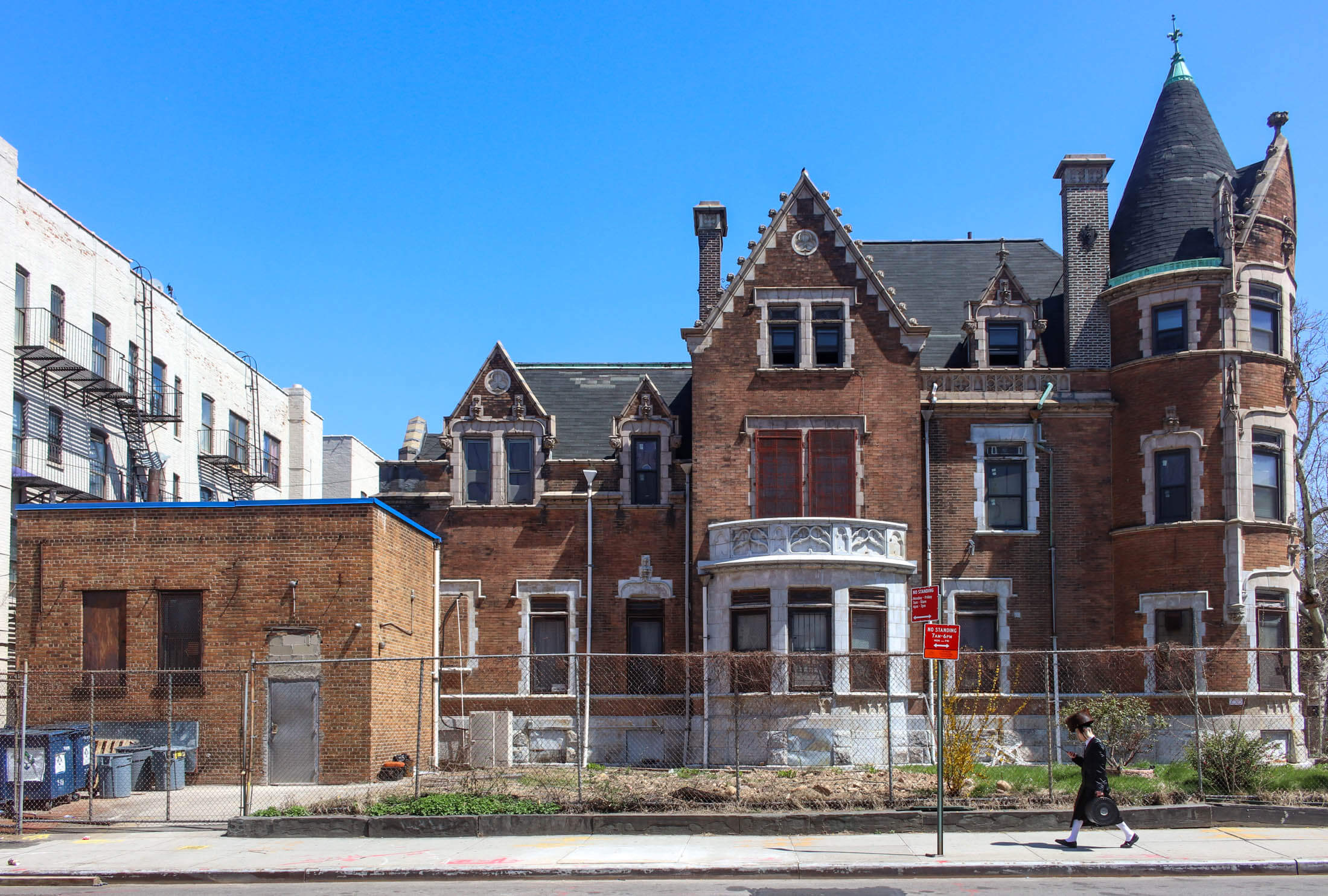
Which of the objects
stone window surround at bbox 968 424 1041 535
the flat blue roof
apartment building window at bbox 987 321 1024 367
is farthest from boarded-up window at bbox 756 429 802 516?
the flat blue roof

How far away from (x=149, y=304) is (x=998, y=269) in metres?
25.9

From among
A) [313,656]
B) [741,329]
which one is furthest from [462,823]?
[741,329]

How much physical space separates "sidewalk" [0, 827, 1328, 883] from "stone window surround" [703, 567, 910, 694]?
9966mm

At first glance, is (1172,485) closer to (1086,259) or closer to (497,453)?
(1086,259)

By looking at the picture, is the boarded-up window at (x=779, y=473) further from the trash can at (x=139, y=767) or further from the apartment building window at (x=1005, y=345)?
the trash can at (x=139, y=767)

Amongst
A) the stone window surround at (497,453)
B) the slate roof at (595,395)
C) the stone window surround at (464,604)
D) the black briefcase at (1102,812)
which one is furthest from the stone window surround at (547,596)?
the black briefcase at (1102,812)

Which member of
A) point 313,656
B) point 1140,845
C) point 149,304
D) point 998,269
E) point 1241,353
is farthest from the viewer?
point 149,304

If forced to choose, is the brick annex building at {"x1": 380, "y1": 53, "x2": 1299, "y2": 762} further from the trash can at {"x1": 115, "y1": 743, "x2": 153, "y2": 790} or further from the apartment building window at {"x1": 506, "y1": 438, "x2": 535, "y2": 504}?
the trash can at {"x1": 115, "y1": 743, "x2": 153, "y2": 790}

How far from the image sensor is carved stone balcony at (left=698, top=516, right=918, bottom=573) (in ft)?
91.1

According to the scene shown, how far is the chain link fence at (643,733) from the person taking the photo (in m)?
19.0

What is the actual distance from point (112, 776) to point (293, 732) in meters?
3.32

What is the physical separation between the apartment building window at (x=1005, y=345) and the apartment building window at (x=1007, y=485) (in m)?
2.06

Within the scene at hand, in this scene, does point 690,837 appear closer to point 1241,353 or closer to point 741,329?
point 741,329

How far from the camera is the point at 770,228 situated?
2983 centimetres
